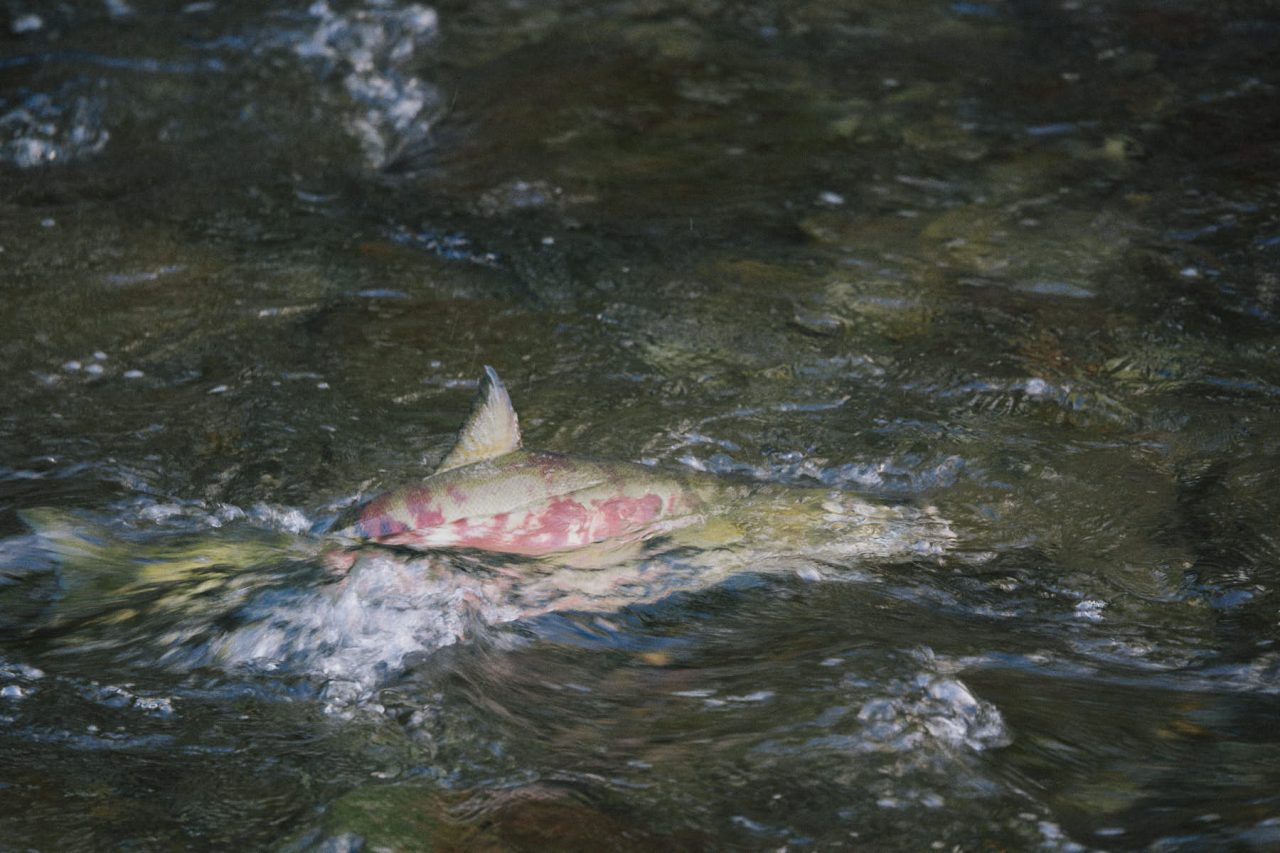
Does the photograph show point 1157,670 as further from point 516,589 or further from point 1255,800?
point 516,589

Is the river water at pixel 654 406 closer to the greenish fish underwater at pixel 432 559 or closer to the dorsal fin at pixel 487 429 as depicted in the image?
the greenish fish underwater at pixel 432 559

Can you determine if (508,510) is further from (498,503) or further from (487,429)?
(487,429)

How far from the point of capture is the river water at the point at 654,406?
8.02 ft

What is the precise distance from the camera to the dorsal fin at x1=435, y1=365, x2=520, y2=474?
125 inches

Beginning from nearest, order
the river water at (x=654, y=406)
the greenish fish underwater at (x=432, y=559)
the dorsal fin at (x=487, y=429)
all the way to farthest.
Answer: the river water at (x=654, y=406), the greenish fish underwater at (x=432, y=559), the dorsal fin at (x=487, y=429)

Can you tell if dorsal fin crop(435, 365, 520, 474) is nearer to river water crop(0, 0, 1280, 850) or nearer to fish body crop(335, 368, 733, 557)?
fish body crop(335, 368, 733, 557)

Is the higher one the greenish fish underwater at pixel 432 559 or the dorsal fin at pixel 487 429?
the dorsal fin at pixel 487 429

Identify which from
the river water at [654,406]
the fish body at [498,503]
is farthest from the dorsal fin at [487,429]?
the river water at [654,406]

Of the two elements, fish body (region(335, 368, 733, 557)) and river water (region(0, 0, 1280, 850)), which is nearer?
river water (region(0, 0, 1280, 850))

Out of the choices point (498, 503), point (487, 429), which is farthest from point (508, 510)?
point (487, 429)

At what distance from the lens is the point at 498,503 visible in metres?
3.25

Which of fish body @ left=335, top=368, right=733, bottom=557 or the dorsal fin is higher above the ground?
the dorsal fin

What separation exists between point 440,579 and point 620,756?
780 mm

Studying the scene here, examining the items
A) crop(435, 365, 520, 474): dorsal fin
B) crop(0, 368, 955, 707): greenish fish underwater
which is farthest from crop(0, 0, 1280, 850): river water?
crop(435, 365, 520, 474): dorsal fin
